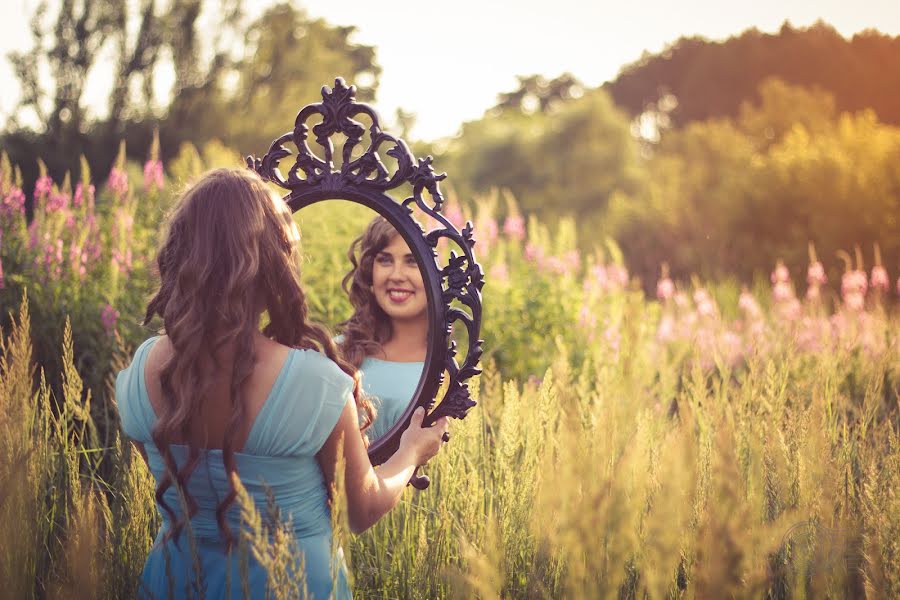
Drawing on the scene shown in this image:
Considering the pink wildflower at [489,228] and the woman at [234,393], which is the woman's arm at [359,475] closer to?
the woman at [234,393]

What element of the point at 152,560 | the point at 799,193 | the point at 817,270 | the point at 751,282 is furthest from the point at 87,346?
the point at 799,193

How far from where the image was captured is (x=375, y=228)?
3002 millimetres

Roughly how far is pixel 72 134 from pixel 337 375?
15951 millimetres

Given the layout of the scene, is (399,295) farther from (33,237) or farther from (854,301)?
(854,301)

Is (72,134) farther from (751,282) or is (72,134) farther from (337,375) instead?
(337,375)

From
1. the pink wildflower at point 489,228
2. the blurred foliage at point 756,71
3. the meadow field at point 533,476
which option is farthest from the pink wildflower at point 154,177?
the blurred foliage at point 756,71

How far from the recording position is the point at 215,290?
1.74 metres

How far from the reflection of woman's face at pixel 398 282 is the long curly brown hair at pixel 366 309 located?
0.04 meters

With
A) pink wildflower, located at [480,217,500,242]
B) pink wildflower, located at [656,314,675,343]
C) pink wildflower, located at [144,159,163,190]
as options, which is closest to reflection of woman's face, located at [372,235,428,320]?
pink wildflower, located at [480,217,500,242]

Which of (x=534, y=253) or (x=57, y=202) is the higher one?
(x=57, y=202)

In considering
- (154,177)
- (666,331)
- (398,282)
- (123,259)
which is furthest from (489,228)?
(398,282)

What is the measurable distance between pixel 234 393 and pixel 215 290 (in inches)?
9.2

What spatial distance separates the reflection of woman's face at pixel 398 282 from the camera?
2.79m

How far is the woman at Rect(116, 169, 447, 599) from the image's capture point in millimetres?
1724
